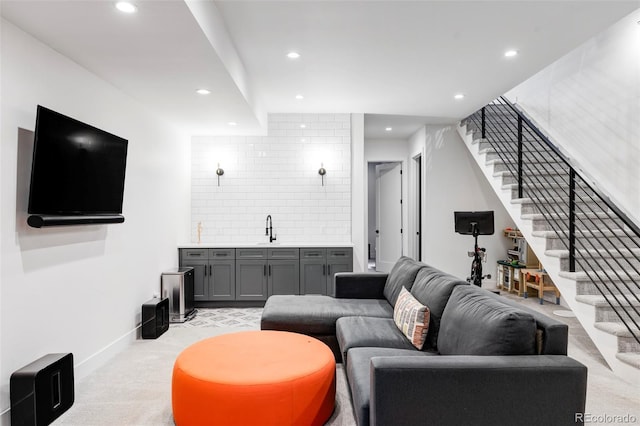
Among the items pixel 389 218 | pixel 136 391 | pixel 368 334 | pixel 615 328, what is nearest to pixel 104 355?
pixel 136 391

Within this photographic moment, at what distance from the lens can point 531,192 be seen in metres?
5.18

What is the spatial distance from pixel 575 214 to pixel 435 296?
244 centimetres

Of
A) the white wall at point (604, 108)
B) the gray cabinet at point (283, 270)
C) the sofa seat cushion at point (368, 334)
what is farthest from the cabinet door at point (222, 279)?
the white wall at point (604, 108)

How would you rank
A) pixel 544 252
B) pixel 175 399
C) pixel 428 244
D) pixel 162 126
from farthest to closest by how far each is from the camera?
pixel 428 244
pixel 162 126
pixel 544 252
pixel 175 399

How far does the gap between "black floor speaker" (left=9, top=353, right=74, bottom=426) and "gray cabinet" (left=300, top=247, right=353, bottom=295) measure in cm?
318

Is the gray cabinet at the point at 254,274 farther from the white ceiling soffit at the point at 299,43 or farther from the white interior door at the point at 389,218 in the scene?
the white interior door at the point at 389,218

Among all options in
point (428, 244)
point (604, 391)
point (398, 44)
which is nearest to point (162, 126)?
point (398, 44)

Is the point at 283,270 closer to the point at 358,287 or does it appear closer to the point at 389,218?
the point at 358,287

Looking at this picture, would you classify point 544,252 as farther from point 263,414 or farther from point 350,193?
point 263,414

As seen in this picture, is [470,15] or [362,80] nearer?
[470,15]

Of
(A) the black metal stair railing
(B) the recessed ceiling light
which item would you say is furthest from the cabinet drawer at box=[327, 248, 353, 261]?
(B) the recessed ceiling light

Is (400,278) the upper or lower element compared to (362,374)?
upper

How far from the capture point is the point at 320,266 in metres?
5.44

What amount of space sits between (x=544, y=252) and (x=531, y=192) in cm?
125
